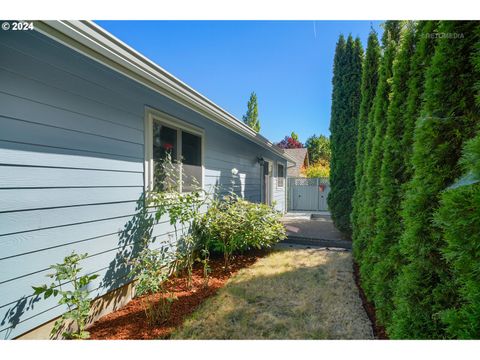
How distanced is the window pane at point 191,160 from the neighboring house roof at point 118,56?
2.12 feet

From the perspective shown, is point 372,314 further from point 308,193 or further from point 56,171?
point 308,193

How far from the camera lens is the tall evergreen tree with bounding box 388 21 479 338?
1.36 metres

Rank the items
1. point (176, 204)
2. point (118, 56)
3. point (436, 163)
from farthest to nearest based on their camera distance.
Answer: point (176, 204) → point (118, 56) → point (436, 163)

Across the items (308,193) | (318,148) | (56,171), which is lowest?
(308,193)

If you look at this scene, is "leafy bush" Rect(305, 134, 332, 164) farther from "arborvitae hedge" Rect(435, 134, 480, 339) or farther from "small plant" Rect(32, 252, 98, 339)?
"small plant" Rect(32, 252, 98, 339)

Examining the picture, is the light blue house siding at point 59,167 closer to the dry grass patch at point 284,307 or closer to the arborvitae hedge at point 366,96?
the dry grass patch at point 284,307

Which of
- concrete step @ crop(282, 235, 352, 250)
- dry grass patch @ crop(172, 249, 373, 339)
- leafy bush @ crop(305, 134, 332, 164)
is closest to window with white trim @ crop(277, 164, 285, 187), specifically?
concrete step @ crop(282, 235, 352, 250)

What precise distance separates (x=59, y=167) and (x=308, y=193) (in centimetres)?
1262

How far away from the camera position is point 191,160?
4.00m

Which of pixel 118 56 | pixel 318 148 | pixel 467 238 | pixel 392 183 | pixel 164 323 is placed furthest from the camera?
pixel 318 148

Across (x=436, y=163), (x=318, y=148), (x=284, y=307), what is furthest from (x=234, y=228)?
(x=318, y=148)

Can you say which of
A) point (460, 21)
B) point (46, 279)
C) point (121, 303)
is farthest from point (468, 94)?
point (121, 303)
